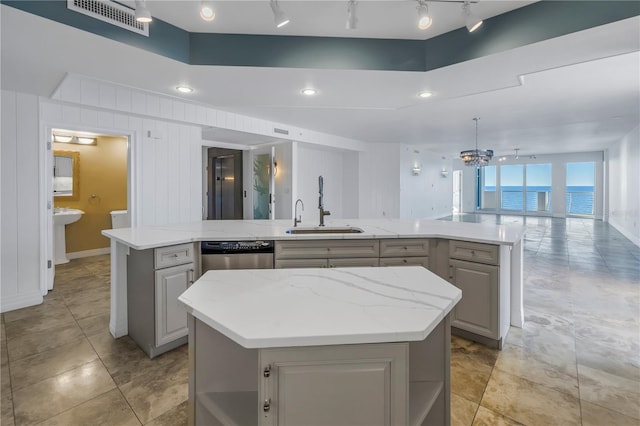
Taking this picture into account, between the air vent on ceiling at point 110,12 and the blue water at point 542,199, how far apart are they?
51.2ft

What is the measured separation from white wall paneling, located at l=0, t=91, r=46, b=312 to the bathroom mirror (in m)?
2.36

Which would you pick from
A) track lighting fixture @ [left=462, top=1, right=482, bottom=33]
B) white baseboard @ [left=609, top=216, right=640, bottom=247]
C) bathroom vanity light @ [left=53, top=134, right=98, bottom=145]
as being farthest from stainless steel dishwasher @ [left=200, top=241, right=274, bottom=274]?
white baseboard @ [left=609, top=216, right=640, bottom=247]

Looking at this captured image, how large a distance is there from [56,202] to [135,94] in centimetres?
324

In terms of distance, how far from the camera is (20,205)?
3449 mm

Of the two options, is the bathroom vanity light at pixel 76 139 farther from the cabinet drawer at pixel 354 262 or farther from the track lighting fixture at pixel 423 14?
the track lighting fixture at pixel 423 14

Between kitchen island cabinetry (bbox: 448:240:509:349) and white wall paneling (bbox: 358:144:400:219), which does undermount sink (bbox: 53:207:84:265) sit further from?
white wall paneling (bbox: 358:144:400:219)

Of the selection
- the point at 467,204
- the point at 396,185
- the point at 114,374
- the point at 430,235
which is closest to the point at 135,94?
the point at 114,374

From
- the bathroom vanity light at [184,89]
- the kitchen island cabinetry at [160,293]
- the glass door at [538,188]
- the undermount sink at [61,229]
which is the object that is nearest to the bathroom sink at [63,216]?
the undermount sink at [61,229]

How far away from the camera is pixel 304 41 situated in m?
2.69

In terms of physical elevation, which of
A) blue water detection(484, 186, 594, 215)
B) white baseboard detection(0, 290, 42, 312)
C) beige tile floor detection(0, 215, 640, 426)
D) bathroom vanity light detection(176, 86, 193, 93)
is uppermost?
bathroom vanity light detection(176, 86, 193, 93)

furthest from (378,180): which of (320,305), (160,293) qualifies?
(320,305)

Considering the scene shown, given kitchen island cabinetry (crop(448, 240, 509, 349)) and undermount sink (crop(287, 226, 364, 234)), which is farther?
undermount sink (crop(287, 226, 364, 234))

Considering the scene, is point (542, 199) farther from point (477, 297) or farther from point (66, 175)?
point (66, 175)

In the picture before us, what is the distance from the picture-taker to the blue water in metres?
12.6
